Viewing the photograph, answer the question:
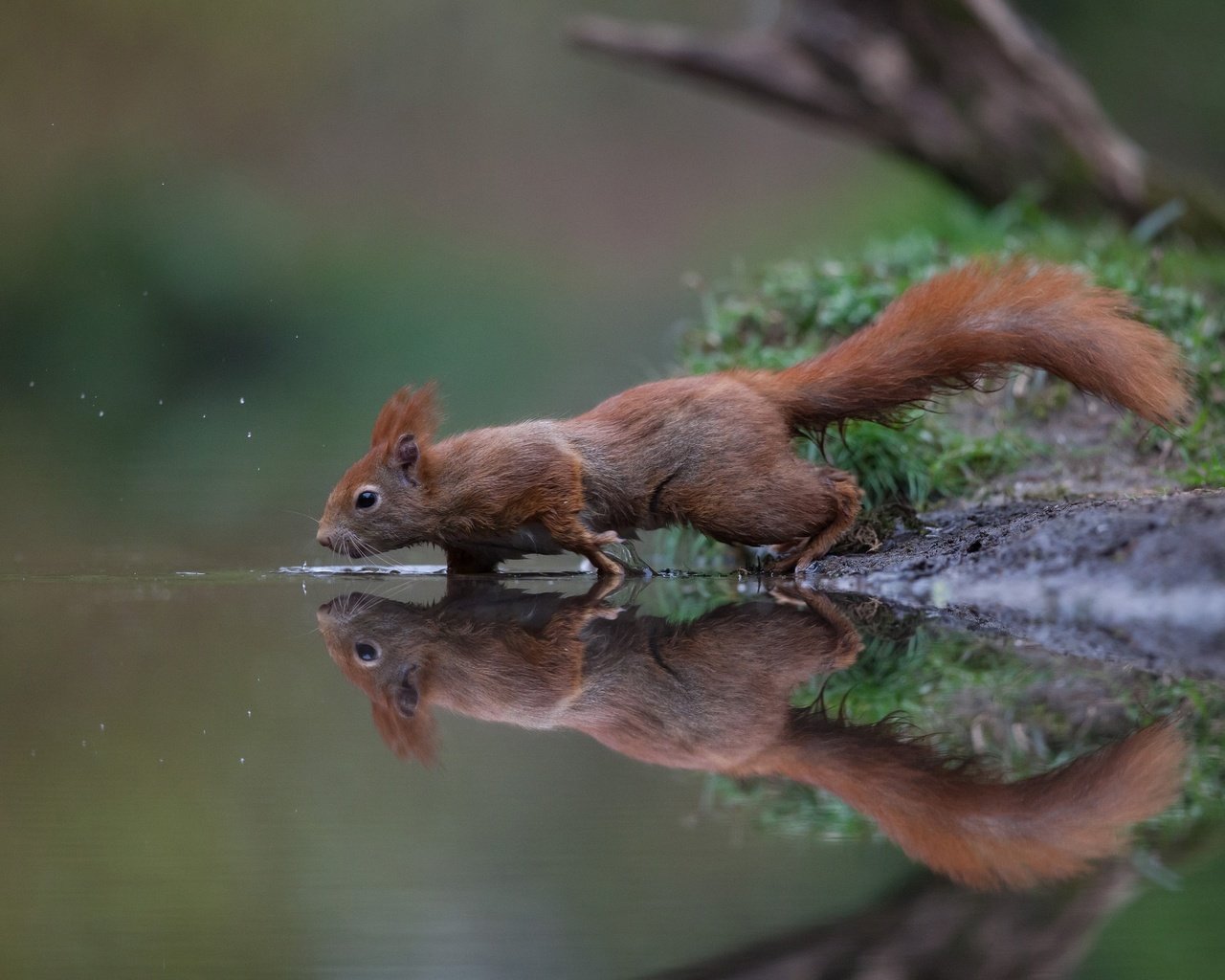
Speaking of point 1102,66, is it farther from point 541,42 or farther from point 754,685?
point 754,685

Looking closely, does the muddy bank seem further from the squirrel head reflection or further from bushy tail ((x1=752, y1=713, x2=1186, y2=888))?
bushy tail ((x1=752, y1=713, x2=1186, y2=888))

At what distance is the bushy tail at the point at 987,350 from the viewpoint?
14.9ft

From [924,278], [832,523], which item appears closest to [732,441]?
[832,523]

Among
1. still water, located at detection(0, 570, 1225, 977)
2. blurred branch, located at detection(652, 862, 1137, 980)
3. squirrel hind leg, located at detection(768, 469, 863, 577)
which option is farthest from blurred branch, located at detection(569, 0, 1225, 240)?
blurred branch, located at detection(652, 862, 1137, 980)

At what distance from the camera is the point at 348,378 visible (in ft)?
43.6

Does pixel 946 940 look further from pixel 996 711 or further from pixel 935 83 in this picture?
pixel 935 83

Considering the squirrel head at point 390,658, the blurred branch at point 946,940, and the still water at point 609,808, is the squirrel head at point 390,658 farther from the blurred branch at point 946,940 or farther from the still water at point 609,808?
the blurred branch at point 946,940

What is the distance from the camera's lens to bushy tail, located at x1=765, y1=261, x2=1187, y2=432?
4527 mm

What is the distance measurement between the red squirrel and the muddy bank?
384mm

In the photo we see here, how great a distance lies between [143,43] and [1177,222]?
13.6m

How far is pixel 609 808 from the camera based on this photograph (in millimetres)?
2414

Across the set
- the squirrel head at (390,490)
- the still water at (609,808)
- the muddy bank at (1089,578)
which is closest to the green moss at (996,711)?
the still water at (609,808)

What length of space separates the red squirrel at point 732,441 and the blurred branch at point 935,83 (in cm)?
535

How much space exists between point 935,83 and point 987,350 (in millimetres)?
5862
